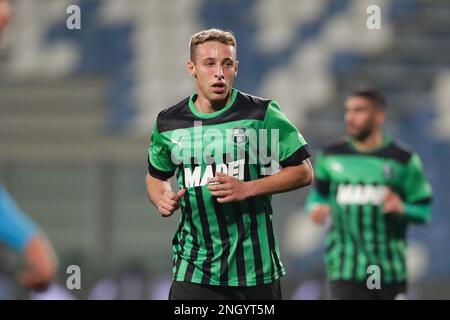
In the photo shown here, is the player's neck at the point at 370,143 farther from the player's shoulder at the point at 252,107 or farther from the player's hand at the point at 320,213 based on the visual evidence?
the player's shoulder at the point at 252,107

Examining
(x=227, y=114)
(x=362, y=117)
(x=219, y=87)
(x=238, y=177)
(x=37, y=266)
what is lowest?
(x=37, y=266)

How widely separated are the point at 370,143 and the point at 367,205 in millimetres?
539

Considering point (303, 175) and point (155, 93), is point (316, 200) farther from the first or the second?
point (155, 93)

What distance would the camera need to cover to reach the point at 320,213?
6.11 m

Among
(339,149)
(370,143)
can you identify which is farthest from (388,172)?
(339,149)

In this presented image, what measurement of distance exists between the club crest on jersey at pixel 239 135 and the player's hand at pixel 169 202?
0.32 metres

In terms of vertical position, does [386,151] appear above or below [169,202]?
above

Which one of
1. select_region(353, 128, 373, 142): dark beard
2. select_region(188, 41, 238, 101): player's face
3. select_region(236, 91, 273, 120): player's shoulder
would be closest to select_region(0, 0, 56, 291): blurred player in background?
select_region(188, 41, 238, 101): player's face

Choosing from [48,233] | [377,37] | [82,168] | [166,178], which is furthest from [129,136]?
[166,178]

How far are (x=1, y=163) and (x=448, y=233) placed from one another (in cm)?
647

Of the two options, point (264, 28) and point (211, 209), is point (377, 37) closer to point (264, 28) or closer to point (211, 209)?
point (264, 28)

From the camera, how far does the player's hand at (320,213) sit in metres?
6.09

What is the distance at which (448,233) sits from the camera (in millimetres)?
12812

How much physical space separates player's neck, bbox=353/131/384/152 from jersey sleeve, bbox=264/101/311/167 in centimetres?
249
